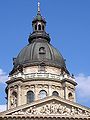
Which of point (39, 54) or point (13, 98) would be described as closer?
point (13, 98)

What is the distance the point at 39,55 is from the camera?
6494 centimetres

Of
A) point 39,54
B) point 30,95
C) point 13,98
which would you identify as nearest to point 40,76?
point 30,95

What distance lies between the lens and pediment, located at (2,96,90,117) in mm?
45656

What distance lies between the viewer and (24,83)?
62.5 m

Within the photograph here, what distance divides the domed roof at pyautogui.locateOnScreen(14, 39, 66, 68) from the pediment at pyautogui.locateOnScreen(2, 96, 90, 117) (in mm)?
17164

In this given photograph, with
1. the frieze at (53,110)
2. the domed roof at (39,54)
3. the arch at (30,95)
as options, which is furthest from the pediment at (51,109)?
the domed roof at (39,54)

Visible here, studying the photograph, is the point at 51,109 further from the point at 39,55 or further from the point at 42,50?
the point at 42,50

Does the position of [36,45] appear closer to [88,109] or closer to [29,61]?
[29,61]

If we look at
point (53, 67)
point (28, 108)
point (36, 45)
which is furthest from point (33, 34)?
point (28, 108)

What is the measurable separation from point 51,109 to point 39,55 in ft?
65.1

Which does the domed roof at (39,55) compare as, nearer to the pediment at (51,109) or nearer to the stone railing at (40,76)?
the stone railing at (40,76)

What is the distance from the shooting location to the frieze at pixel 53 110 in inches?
1801

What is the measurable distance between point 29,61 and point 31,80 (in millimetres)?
3418

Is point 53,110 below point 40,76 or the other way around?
below
